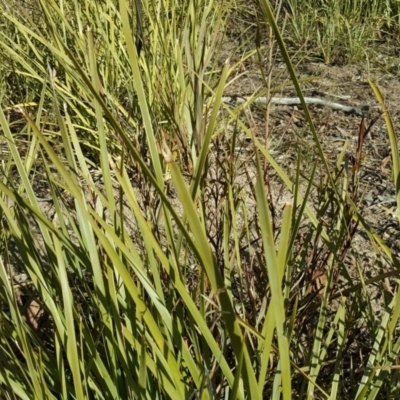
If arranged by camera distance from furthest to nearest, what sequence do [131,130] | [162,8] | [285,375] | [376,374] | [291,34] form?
[291,34] → [162,8] → [131,130] → [376,374] → [285,375]

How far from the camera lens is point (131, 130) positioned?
8.10 ft

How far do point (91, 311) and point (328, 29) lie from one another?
256cm

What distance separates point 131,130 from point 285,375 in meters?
1.70

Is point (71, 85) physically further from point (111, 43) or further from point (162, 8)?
point (162, 8)

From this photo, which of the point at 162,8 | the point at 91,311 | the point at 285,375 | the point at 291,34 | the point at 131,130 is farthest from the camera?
the point at 291,34

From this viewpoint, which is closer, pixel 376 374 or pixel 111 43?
pixel 376 374

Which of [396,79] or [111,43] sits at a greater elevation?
[111,43]

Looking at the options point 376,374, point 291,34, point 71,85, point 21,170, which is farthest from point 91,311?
point 291,34

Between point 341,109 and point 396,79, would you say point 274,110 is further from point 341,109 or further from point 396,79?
point 396,79

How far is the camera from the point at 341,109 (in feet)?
10.1

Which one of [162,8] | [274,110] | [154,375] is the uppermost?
[162,8]

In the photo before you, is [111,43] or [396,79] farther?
[396,79]

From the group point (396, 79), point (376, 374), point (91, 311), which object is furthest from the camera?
point (396, 79)

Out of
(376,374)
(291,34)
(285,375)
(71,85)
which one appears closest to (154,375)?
(285,375)
